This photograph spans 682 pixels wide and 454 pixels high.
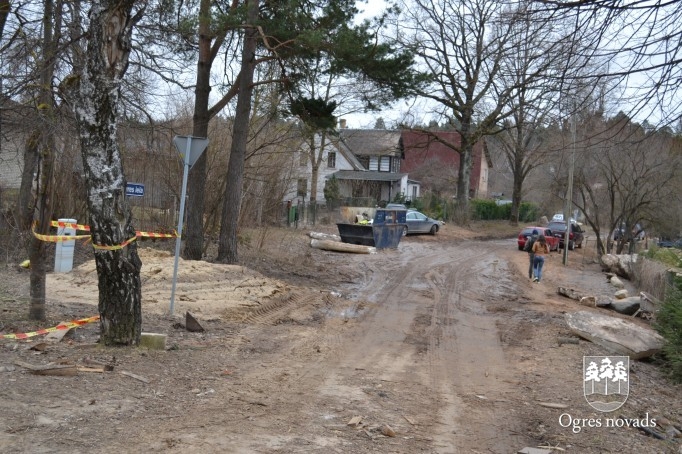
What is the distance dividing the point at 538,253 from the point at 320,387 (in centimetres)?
1534

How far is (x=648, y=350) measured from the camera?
1062 cm

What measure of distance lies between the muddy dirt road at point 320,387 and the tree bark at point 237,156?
3.75 m

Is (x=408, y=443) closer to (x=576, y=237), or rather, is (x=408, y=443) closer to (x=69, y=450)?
(x=69, y=450)

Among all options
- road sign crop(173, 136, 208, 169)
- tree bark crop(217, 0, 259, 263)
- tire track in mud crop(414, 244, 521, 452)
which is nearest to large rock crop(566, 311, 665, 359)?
tire track in mud crop(414, 244, 521, 452)

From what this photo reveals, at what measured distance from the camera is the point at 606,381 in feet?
27.6

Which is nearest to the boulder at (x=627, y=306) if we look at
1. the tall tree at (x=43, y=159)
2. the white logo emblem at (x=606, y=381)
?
the white logo emblem at (x=606, y=381)

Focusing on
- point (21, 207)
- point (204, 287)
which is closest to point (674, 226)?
point (204, 287)

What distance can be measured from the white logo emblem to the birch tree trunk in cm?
560

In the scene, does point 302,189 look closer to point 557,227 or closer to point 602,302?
point 557,227

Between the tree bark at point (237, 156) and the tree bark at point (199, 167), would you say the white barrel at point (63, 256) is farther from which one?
the tree bark at point (237, 156)

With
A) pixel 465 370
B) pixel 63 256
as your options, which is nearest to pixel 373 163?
pixel 63 256

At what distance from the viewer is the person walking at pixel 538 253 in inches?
818

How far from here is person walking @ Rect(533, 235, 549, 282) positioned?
2078 cm

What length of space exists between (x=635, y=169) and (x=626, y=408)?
25.0 metres
